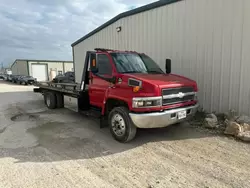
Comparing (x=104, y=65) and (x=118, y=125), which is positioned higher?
(x=104, y=65)

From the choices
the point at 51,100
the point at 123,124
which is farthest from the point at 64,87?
the point at 123,124

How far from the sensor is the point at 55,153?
13.5 ft

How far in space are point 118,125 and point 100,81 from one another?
52.0 inches

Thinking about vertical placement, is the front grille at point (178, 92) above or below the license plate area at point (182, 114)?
above

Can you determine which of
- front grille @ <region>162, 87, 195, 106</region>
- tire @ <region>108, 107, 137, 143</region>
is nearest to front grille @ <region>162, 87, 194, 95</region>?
front grille @ <region>162, 87, 195, 106</region>

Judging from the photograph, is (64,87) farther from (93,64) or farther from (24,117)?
(93,64)

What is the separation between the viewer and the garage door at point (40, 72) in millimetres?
39312

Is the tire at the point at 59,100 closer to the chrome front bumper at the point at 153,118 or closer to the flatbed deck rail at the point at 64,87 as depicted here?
the flatbed deck rail at the point at 64,87

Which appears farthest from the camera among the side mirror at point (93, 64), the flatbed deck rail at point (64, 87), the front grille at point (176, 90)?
the flatbed deck rail at point (64, 87)

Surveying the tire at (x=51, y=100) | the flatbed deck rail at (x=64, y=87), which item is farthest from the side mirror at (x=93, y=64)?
the tire at (x=51, y=100)

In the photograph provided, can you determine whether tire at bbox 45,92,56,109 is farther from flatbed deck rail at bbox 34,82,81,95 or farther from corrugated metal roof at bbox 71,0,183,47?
corrugated metal roof at bbox 71,0,183,47

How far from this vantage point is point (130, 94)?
4.26 metres

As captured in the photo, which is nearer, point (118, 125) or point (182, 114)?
point (182, 114)

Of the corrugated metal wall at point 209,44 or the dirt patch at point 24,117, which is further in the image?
the dirt patch at point 24,117
